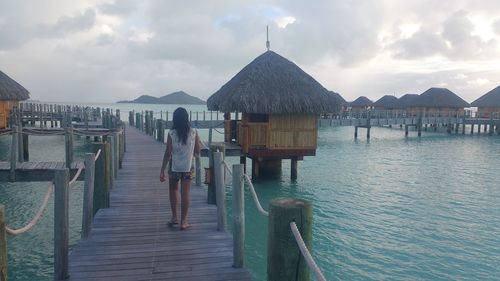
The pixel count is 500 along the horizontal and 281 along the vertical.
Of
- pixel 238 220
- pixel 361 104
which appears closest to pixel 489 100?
pixel 361 104

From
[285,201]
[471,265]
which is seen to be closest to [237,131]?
[471,265]

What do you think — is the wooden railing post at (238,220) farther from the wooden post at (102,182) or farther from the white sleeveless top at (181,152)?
the wooden post at (102,182)

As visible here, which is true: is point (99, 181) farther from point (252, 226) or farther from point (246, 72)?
point (246, 72)

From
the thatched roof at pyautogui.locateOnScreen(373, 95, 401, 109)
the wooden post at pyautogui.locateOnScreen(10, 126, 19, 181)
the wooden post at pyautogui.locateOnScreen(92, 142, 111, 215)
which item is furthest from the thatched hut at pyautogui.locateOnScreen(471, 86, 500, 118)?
the wooden post at pyautogui.locateOnScreen(10, 126, 19, 181)

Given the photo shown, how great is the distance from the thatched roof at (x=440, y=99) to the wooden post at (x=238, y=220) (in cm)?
4969

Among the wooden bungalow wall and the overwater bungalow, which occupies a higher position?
the overwater bungalow

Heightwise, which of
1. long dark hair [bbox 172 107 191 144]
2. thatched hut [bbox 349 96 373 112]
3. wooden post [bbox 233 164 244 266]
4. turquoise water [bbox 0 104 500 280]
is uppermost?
thatched hut [bbox 349 96 373 112]

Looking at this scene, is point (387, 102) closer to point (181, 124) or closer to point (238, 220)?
point (181, 124)

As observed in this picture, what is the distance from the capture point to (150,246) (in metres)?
5.56

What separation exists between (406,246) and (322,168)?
1117 centimetres

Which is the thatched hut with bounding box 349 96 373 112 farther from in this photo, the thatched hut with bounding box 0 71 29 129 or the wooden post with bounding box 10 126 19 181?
the wooden post with bounding box 10 126 19 181

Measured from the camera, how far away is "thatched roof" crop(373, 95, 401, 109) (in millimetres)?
56875

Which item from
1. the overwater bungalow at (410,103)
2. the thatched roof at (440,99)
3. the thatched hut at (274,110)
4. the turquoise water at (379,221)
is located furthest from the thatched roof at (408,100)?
the thatched hut at (274,110)

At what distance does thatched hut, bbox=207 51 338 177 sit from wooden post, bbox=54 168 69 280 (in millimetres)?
10509
